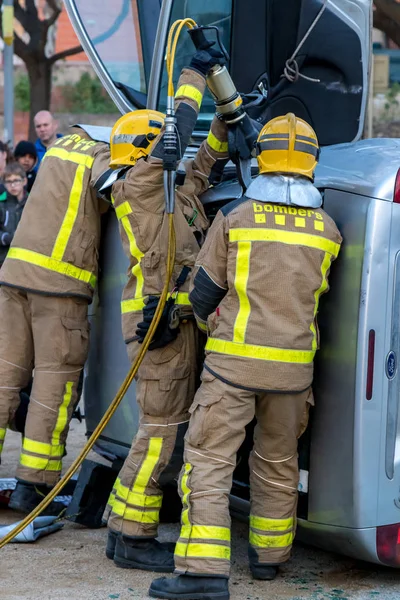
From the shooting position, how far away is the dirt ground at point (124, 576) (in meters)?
3.77

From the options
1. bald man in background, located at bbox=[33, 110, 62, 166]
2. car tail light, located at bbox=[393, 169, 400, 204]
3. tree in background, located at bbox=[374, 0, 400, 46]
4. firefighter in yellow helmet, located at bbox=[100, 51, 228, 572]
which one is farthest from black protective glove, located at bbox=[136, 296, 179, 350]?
tree in background, located at bbox=[374, 0, 400, 46]

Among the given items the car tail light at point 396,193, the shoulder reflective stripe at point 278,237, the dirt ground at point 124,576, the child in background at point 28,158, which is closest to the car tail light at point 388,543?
the dirt ground at point 124,576

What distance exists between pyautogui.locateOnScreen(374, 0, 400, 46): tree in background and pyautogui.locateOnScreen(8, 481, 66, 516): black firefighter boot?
24.1 feet

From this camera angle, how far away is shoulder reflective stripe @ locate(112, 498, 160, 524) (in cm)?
405

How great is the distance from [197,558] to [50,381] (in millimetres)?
1440

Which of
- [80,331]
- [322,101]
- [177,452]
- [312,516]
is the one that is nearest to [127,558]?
[177,452]

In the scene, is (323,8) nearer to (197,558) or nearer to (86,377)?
(86,377)

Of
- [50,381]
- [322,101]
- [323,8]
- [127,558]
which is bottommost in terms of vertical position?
[127,558]

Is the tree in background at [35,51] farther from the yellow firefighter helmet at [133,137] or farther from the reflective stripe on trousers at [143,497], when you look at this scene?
the reflective stripe on trousers at [143,497]

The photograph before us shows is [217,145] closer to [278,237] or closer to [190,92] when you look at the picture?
[190,92]

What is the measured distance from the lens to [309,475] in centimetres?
377

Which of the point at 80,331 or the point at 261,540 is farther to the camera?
the point at 80,331

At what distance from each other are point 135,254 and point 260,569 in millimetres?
1337

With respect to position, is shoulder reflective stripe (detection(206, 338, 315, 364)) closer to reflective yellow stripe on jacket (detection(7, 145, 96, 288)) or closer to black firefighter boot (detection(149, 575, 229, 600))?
black firefighter boot (detection(149, 575, 229, 600))
